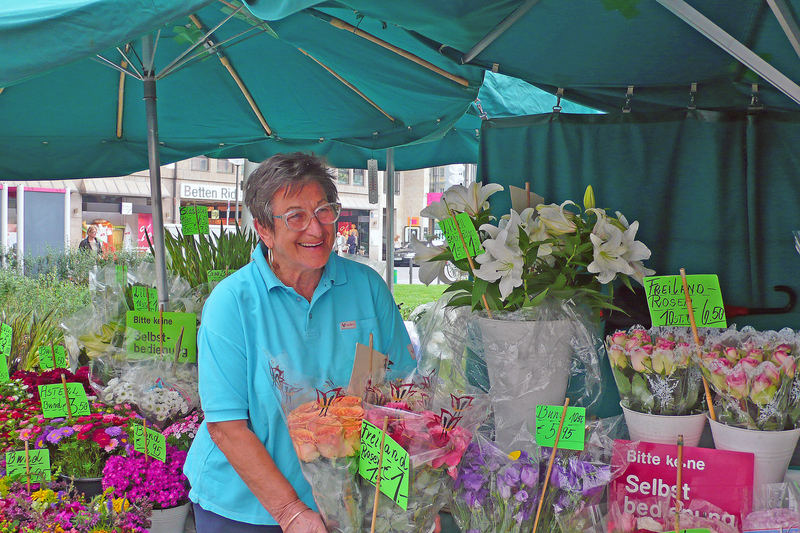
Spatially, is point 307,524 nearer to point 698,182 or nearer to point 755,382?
point 755,382

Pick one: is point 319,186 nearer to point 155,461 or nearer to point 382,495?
point 382,495

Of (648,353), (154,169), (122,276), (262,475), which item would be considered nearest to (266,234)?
(262,475)

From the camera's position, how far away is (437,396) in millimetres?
1306

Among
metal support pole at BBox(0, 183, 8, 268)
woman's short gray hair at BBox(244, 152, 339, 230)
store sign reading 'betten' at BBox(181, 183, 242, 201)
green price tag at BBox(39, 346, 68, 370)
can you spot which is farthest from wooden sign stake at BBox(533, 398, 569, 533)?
store sign reading 'betten' at BBox(181, 183, 242, 201)

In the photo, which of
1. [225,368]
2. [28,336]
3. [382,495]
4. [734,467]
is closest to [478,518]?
[382,495]

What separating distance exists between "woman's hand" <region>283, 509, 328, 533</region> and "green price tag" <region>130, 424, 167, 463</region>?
95 cm

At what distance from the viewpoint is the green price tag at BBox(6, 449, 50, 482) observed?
2.05 m

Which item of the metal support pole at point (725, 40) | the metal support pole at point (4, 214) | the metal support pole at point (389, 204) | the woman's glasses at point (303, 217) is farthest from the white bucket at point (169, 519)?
the metal support pole at point (4, 214)

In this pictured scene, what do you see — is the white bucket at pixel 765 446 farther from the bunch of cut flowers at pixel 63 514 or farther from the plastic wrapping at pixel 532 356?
the bunch of cut flowers at pixel 63 514

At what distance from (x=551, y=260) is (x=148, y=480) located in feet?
5.05

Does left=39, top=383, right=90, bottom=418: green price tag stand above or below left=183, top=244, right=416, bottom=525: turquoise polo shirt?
below

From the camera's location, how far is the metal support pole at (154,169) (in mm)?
2582

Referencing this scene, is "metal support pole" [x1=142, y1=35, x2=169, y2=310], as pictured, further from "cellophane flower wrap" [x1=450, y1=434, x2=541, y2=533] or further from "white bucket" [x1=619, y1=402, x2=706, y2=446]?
"white bucket" [x1=619, y1=402, x2=706, y2=446]

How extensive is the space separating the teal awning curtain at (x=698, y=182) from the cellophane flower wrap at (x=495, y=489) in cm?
114
